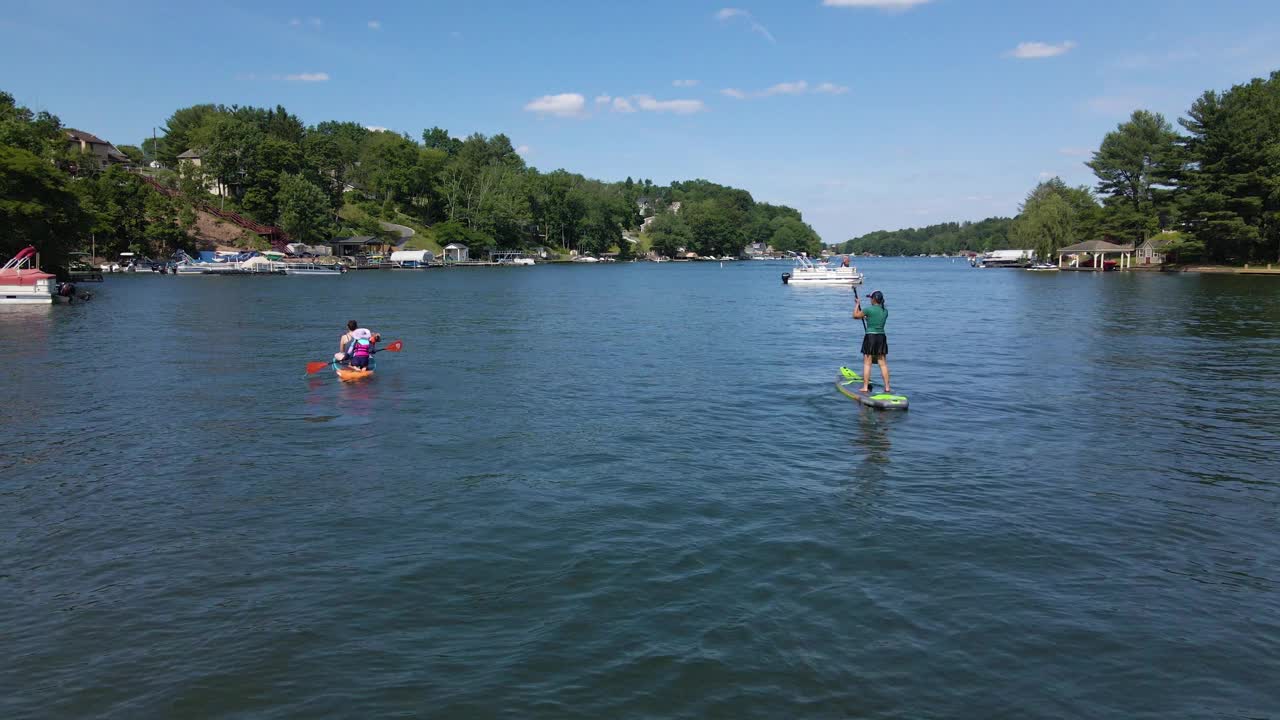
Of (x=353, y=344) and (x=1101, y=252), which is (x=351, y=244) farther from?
(x=353, y=344)

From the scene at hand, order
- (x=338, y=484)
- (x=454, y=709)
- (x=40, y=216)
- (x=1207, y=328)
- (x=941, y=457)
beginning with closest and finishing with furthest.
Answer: (x=454, y=709) → (x=338, y=484) → (x=941, y=457) → (x=1207, y=328) → (x=40, y=216)

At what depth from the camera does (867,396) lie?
19828mm

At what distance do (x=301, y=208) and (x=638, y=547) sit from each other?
142m

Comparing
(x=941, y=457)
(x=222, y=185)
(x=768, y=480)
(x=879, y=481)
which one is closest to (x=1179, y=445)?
→ (x=941, y=457)

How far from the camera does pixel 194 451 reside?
1602cm

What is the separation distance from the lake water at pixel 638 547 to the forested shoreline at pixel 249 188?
5515 cm

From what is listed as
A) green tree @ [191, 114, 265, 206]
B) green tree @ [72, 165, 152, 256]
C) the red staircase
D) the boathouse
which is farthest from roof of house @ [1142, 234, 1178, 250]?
green tree @ [191, 114, 265, 206]

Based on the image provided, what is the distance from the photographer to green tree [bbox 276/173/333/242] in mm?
135250

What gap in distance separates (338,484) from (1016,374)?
21316mm

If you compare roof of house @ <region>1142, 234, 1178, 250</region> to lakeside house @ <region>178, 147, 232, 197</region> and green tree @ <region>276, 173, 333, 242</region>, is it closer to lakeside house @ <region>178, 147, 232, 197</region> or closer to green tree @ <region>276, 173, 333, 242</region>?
green tree @ <region>276, 173, 333, 242</region>

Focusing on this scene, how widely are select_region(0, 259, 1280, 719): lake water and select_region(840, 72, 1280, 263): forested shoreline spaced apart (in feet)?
277

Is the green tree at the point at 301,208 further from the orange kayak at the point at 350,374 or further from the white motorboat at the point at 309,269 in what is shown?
the orange kayak at the point at 350,374

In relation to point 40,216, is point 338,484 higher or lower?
lower

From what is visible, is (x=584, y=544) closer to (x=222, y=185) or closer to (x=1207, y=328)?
(x=1207, y=328)
